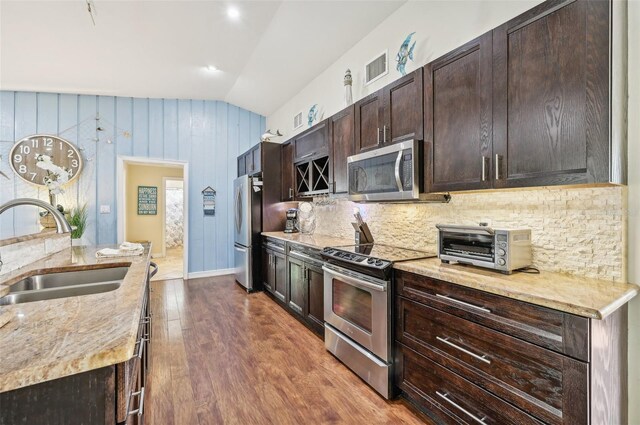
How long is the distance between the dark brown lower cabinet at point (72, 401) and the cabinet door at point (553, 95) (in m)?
1.91

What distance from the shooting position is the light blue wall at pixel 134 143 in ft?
14.3

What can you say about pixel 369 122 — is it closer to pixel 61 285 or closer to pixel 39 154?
pixel 61 285

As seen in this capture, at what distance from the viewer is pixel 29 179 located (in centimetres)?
434

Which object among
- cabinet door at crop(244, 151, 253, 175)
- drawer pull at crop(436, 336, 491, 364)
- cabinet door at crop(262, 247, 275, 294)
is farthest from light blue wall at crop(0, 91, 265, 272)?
drawer pull at crop(436, 336, 491, 364)

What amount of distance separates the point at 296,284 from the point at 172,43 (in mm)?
3197

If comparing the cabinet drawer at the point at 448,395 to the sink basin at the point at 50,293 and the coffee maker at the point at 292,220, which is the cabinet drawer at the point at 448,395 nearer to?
the sink basin at the point at 50,293

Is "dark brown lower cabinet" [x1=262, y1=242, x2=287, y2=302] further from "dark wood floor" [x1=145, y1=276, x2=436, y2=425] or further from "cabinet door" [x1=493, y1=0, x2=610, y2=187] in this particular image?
"cabinet door" [x1=493, y1=0, x2=610, y2=187]

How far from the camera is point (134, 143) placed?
195 inches

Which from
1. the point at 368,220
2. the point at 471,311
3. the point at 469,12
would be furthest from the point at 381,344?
the point at 469,12

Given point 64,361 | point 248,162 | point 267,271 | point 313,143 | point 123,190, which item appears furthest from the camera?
point 248,162

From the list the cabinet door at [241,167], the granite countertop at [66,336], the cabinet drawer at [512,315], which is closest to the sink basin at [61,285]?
the granite countertop at [66,336]

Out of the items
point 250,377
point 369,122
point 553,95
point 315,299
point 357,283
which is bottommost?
point 250,377

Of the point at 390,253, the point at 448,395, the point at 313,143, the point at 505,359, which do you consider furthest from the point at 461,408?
the point at 313,143

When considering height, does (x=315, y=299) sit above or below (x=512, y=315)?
below
